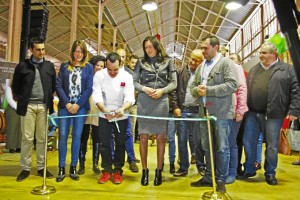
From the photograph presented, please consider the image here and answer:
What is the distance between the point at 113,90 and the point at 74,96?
439mm

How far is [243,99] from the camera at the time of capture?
343cm

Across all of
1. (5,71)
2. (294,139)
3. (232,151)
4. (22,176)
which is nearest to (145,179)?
(232,151)

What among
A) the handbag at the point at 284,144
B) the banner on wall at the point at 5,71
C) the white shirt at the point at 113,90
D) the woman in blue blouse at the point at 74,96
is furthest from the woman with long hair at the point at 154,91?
the handbag at the point at 284,144

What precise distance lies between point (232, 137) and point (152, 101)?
3.17 ft

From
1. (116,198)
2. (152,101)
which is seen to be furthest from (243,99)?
(116,198)

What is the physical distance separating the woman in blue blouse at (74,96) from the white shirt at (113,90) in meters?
0.12

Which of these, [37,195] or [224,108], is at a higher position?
[224,108]

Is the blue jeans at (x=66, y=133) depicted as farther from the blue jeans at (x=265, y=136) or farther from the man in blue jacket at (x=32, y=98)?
the blue jeans at (x=265, y=136)

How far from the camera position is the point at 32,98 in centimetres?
337

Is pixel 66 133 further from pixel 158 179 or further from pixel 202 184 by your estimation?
pixel 202 184

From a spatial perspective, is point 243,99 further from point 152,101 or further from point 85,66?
point 85,66

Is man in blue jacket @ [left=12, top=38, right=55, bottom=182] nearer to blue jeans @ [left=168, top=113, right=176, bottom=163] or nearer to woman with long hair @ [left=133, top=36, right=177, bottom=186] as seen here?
woman with long hair @ [left=133, top=36, right=177, bottom=186]

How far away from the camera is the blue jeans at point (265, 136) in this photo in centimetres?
330

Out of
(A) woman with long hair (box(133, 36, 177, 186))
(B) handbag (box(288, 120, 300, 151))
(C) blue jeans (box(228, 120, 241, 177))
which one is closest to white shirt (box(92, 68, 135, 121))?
(A) woman with long hair (box(133, 36, 177, 186))
